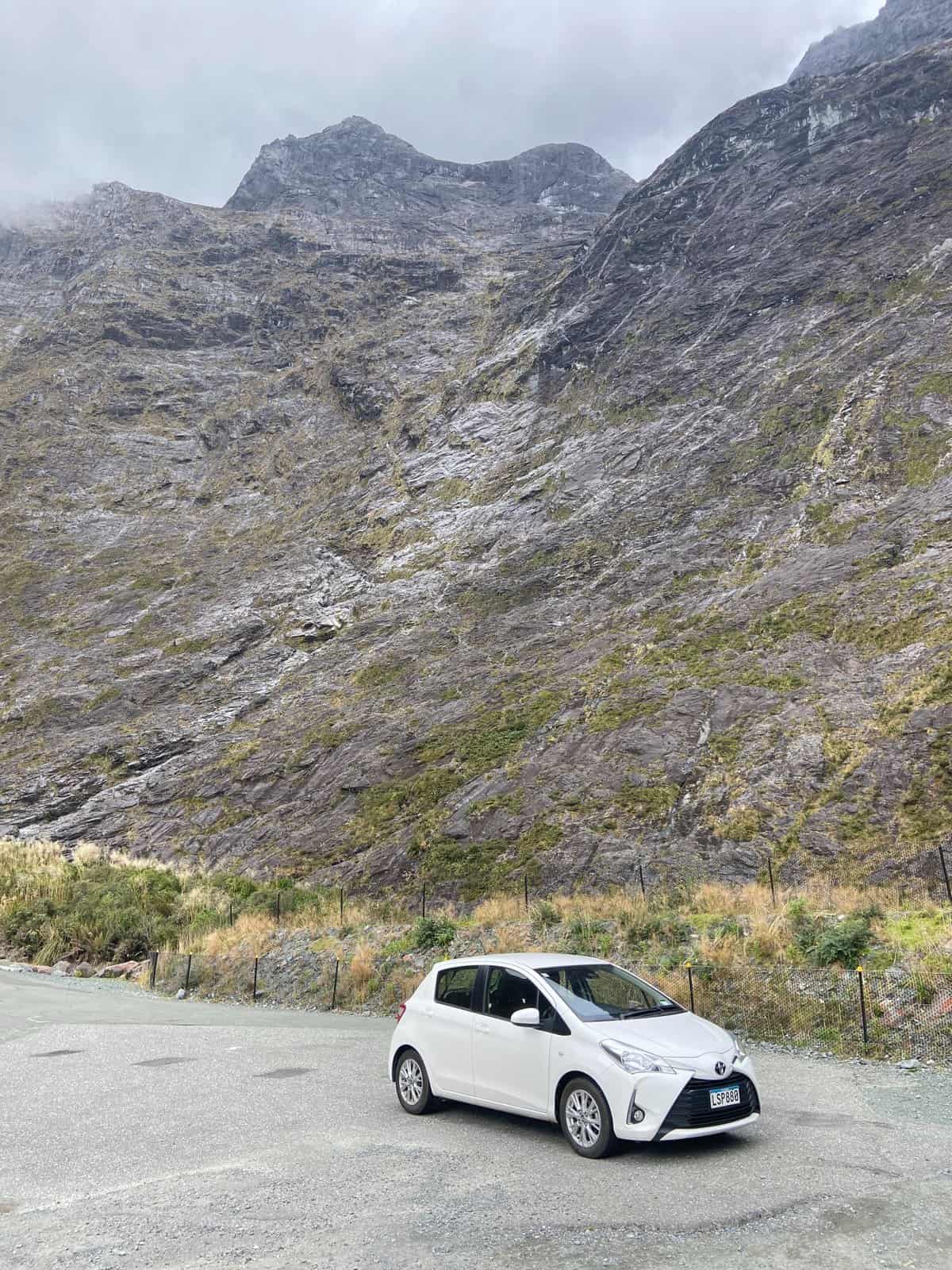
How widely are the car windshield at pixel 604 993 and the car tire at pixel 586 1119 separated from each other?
579mm

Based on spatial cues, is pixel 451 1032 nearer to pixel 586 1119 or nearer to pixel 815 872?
pixel 586 1119

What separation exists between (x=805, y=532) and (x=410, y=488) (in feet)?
80.9

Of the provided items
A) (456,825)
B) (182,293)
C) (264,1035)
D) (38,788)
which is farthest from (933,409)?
(182,293)

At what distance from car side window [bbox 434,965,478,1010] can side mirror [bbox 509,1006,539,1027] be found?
914 mm

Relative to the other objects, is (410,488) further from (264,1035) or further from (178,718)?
(264,1035)

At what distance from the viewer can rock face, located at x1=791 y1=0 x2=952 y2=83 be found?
10906cm

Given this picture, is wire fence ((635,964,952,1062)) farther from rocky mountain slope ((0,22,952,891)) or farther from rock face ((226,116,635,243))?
rock face ((226,116,635,243))

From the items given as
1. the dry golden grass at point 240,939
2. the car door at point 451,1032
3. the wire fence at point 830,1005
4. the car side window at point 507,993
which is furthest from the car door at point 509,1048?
the dry golden grass at point 240,939

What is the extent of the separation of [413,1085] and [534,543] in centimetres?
3455

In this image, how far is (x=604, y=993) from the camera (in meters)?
8.43

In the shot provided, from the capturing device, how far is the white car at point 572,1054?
7.20 metres

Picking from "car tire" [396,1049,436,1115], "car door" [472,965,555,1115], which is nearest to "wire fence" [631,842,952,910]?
"car tire" [396,1049,436,1115]

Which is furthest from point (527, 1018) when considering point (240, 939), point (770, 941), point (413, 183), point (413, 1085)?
point (413, 183)

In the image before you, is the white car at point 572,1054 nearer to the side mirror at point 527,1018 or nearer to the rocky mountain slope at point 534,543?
the side mirror at point 527,1018
